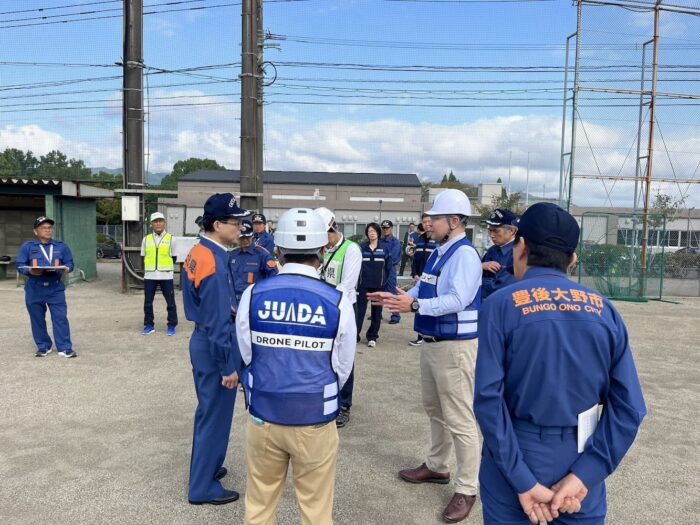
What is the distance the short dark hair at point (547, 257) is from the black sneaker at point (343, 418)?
3551mm

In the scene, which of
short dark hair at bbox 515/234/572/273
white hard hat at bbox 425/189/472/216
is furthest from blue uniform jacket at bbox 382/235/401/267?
short dark hair at bbox 515/234/572/273

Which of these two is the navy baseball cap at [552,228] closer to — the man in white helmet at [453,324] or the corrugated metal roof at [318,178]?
the man in white helmet at [453,324]

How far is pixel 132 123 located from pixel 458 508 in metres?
13.7

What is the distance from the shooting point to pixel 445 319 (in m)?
3.63

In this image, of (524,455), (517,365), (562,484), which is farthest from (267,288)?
(562,484)

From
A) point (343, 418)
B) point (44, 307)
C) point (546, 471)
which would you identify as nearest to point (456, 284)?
point (546, 471)

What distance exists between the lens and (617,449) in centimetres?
194

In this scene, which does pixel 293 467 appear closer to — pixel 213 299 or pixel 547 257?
pixel 213 299

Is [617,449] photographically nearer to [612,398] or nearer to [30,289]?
[612,398]

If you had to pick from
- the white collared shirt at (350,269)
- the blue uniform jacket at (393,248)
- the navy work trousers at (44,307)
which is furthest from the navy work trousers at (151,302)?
the white collared shirt at (350,269)

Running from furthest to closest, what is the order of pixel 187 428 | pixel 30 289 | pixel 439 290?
pixel 30 289, pixel 187 428, pixel 439 290

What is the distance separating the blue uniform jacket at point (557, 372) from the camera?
6.36 feet

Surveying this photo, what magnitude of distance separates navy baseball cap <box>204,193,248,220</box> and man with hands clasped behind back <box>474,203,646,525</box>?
2.22 metres

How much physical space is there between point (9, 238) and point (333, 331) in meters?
18.8
